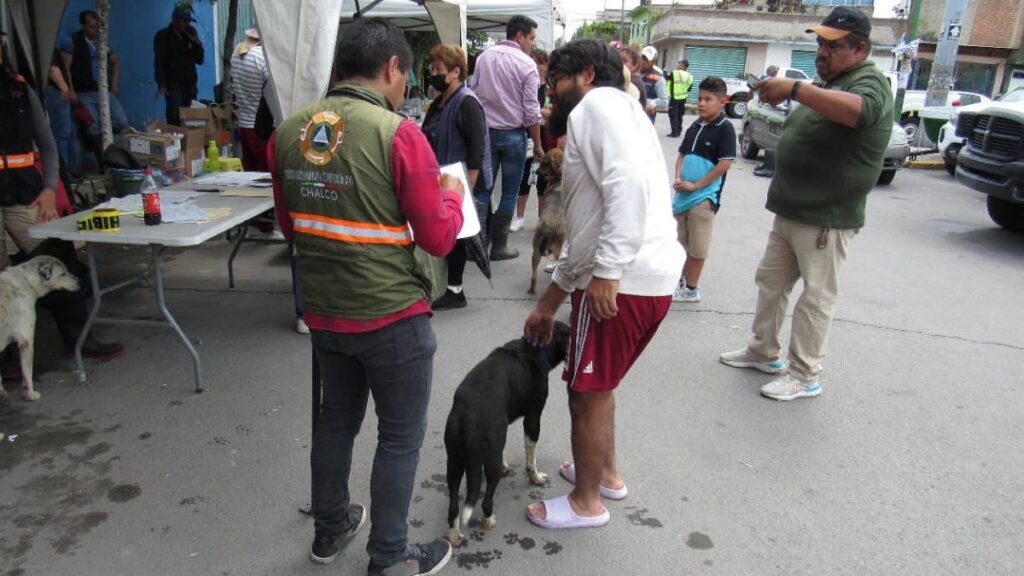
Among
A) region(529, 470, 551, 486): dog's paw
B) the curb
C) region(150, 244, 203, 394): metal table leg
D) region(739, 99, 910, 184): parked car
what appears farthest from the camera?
the curb

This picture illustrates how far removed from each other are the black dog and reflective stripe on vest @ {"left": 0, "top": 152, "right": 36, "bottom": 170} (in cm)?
298

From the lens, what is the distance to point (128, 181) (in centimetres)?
542

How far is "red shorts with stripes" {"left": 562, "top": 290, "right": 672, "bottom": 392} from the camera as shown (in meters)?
2.53

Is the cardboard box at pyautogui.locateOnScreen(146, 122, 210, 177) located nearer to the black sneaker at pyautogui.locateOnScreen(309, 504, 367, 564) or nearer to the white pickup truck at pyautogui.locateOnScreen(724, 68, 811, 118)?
the black sneaker at pyautogui.locateOnScreen(309, 504, 367, 564)

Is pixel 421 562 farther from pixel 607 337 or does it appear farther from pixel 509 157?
pixel 509 157

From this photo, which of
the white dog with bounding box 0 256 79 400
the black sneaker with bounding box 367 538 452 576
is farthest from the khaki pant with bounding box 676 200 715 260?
the white dog with bounding box 0 256 79 400

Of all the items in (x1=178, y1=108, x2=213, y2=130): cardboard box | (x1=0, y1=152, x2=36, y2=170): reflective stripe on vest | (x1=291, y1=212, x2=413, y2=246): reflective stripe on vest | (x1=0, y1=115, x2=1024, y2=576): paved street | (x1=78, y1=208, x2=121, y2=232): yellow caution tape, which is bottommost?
(x1=0, y1=115, x2=1024, y2=576): paved street

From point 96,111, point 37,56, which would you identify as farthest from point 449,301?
point 96,111

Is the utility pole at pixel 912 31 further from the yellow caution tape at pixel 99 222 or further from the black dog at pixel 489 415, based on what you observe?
the yellow caution tape at pixel 99 222

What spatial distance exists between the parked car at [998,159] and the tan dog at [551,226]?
5.33 metres

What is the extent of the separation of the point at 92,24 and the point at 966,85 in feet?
114

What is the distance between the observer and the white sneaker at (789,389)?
406 cm

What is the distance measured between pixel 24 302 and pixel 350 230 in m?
2.67

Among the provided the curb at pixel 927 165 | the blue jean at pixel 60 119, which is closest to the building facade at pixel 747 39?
the curb at pixel 927 165
